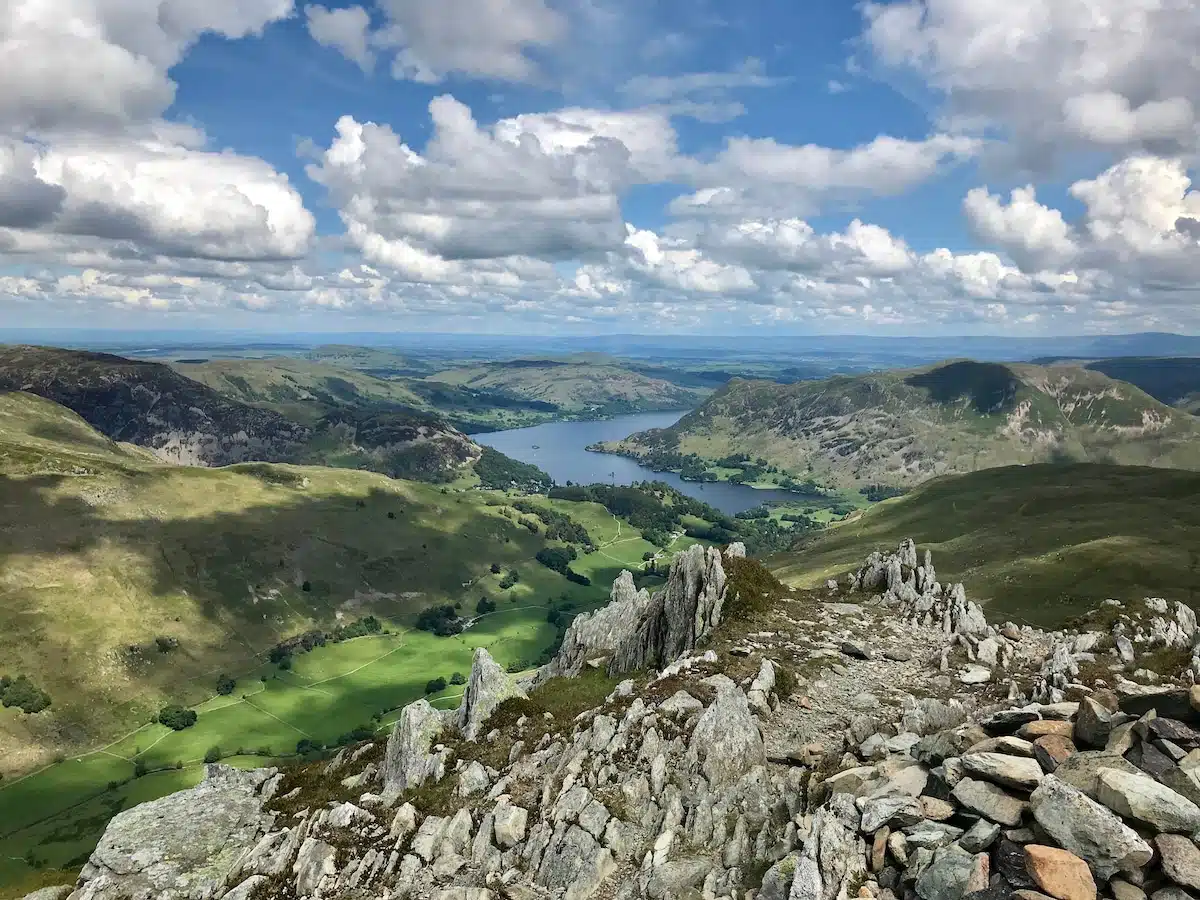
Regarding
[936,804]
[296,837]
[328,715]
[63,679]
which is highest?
[936,804]

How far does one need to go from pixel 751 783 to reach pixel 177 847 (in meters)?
30.4

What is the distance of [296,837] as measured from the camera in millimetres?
32500

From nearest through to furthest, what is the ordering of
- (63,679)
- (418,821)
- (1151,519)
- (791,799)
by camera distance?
(791,799) → (418,821) → (1151,519) → (63,679)

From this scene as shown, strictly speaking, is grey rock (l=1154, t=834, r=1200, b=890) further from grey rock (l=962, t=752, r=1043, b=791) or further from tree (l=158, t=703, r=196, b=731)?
tree (l=158, t=703, r=196, b=731)

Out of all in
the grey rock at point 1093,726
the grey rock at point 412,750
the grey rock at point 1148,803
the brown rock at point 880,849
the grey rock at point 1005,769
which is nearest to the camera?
the grey rock at point 1148,803

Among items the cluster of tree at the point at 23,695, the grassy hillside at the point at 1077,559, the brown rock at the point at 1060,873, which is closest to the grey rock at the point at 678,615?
the brown rock at the point at 1060,873

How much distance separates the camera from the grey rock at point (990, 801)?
1681 cm

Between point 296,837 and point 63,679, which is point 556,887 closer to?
point 296,837

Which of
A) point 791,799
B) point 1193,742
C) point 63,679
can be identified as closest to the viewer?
point 1193,742

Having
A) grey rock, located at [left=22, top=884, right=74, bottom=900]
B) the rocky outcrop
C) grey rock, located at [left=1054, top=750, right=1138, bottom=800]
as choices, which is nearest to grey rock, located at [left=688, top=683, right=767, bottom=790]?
grey rock, located at [left=1054, top=750, right=1138, bottom=800]

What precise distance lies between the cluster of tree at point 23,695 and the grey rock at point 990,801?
756 ft

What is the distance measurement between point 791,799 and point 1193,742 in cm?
1220

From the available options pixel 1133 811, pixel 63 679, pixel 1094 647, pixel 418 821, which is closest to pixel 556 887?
pixel 418 821

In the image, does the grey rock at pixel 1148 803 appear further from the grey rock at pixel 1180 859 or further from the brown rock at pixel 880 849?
the brown rock at pixel 880 849
